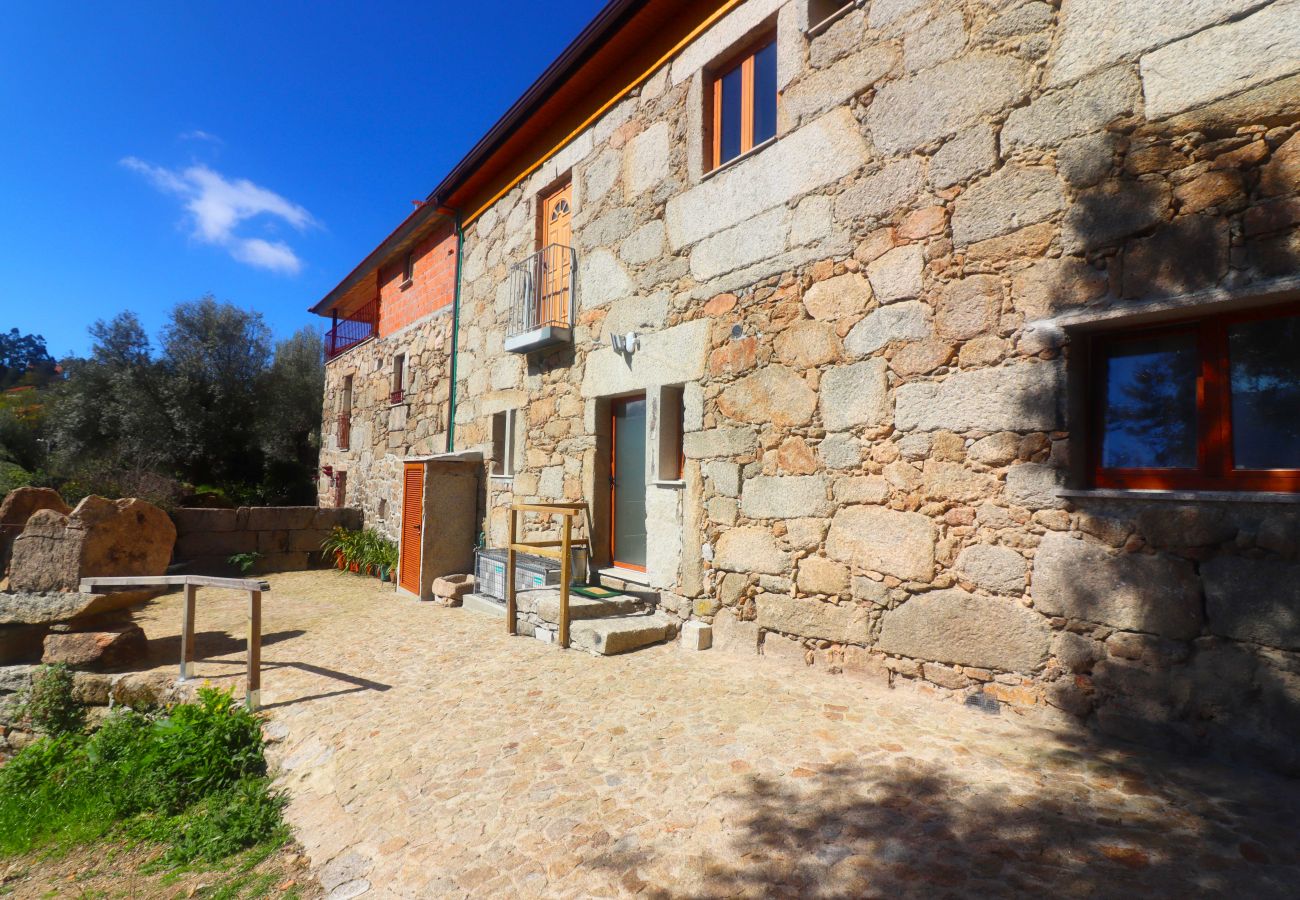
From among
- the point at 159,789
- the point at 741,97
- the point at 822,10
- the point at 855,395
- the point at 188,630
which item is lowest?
the point at 159,789

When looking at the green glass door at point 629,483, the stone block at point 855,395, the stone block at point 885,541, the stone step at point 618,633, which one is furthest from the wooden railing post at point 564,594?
the stone block at point 855,395

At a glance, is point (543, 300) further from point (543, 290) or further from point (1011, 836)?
point (1011, 836)

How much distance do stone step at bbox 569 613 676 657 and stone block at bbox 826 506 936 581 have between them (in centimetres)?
159

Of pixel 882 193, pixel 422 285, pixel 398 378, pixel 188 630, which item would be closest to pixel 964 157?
pixel 882 193

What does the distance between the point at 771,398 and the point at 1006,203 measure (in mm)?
1835

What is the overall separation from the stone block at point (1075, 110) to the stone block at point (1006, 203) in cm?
16

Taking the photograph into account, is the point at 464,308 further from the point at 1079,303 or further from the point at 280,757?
the point at 1079,303

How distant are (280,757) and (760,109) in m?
5.57

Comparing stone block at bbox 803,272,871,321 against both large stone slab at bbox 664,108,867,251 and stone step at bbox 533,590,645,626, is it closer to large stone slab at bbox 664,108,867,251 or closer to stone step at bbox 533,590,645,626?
large stone slab at bbox 664,108,867,251

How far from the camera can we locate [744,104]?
5.07 meters

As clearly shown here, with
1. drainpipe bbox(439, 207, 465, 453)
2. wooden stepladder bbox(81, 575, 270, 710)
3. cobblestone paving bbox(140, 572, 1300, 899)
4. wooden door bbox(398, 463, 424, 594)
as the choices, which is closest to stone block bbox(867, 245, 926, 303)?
cobblestone paving bbox(140, 572, 1300, 899)

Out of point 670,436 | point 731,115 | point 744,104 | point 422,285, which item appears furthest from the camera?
point 422,285

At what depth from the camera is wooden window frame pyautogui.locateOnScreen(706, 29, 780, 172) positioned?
497cm

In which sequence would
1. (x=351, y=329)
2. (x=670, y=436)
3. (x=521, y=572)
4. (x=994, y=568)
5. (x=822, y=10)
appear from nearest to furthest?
(x=994, y=568)
(x=822, y=10)
(x=670, y=436)
(x=521, y=572)
(x=351, y=329)
